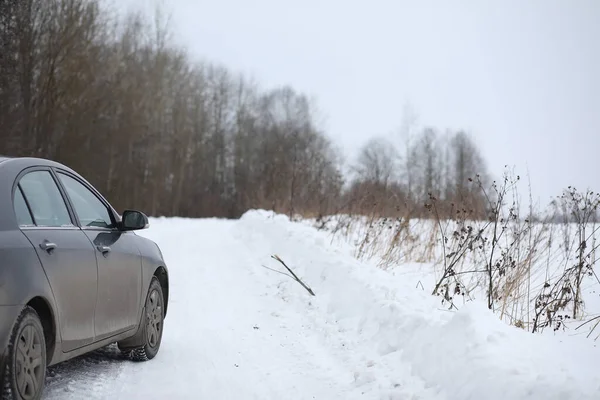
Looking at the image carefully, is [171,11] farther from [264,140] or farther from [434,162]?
[434,162]

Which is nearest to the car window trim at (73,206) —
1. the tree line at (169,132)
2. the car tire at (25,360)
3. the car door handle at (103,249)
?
the car door handle at (103,249)

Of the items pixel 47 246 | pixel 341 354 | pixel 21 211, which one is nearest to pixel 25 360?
pixel 47 246

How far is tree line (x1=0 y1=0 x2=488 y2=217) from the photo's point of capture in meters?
21.1

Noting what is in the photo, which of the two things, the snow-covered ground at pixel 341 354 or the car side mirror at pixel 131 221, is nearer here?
the snow-covered ground at pixel 341 354

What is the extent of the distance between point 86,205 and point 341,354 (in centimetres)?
289

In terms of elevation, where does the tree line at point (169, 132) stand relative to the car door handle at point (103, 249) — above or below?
above

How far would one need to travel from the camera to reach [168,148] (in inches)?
1911

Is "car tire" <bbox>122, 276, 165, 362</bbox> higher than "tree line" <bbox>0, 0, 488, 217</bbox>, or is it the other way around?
"tree line" <bbox>0, 0, 488, 217</bbox>

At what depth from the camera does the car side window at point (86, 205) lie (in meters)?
4.39

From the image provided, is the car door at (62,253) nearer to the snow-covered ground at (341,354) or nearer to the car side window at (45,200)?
the car side window at (45,200)

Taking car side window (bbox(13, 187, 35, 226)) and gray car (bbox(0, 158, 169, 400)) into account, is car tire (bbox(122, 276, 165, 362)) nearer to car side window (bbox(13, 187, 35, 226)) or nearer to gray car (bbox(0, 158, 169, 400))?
gray car (bbox(0, 158, 169, 400))

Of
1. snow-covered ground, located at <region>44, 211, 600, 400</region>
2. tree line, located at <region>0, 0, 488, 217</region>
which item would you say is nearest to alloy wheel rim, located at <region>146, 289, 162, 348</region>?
snow-covered ground, located at <region>44, 211, 600, 400</region>

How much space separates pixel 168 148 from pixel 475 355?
46.0m

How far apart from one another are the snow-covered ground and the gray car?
510 millimetres
